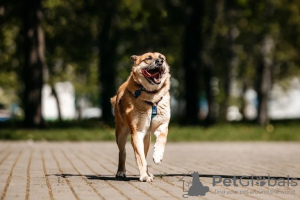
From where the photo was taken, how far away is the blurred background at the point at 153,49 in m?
28.4

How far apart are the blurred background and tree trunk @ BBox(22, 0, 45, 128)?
37 millimetres

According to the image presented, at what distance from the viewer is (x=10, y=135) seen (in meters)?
23.5

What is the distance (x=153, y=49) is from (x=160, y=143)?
3230 cm

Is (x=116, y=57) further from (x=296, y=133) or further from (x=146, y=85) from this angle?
(x=146, y=85)

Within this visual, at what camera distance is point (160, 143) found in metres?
10.1

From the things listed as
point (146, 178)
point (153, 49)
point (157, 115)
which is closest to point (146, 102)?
point (157, 115)

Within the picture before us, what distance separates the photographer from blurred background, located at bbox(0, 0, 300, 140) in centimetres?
2838

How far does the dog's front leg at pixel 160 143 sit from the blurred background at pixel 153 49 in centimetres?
1336

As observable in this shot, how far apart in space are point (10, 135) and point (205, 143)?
19.9 ft

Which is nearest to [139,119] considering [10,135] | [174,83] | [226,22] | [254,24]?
[10,135]
